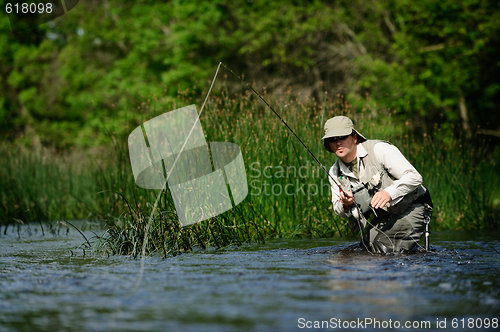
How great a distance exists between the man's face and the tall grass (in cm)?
150

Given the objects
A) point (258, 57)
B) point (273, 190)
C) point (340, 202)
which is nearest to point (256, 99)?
point (273, 190)

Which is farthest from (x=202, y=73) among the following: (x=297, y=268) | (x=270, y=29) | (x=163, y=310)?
(x=163, y=310)

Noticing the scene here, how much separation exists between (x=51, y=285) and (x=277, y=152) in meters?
3.36

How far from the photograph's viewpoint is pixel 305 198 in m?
6.67

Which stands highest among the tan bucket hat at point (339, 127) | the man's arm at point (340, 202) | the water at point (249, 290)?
the tan bucket hat at point (339, 127)

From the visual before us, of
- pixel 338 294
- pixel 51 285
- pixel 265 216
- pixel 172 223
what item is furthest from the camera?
pixel 265 216

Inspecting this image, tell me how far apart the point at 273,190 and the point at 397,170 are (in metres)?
1.97

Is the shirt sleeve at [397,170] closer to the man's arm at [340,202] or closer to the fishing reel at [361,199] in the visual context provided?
the fishing reel at [361,199]

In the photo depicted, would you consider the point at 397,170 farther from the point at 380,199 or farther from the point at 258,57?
the point at 258,57

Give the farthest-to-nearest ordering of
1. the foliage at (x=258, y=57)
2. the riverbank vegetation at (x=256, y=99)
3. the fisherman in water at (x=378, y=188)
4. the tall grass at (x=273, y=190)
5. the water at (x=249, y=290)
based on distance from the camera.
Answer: the foliage at (x=258, y=57)
the riverbank vegetation at (x=256, y=99)
the tall grass at (x=273, y=190)
the fisherman in water at (x=378, y=188)
the water at (x=249, y=290)

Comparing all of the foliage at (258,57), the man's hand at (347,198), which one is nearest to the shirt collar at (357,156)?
the man's hand at (347,198)

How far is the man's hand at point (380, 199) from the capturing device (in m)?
4.62

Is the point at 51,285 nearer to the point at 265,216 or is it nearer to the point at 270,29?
the point at 265,216

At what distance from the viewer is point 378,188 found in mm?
4984
